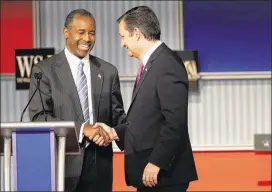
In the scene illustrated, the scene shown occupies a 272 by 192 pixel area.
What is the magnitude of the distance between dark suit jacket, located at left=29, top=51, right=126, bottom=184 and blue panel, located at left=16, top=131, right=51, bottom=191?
0.84 meters

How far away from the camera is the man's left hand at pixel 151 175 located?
2.89 metres

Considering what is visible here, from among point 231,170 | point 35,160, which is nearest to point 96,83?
point 35,160

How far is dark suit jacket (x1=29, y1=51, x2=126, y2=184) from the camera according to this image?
3.48 m

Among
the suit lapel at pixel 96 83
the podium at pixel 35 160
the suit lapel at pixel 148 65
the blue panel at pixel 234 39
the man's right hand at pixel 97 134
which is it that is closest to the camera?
the podium at pixel 35 160

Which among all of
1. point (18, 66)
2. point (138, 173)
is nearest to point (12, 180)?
point (138, 173)

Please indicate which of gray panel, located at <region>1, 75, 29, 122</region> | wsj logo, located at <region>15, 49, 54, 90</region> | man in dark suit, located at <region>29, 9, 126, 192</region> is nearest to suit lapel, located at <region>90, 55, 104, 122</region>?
man in dark suit, located at <region>29, 9, 126, 192</region>

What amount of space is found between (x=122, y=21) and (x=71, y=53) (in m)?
0.66

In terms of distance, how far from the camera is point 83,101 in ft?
11.7

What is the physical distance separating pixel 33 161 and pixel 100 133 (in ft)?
2.77

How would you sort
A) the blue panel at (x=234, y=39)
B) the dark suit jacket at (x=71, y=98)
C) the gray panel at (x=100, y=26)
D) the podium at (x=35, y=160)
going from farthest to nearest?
the gray panel at (x=100, y=26), the blue panel at (x=234, y=39), the dark suit jacket at (x=71, y=98), the podium at (x=35, y=160)

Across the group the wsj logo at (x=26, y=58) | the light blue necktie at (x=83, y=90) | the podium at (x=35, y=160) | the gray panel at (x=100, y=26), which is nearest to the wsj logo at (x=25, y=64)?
the wsj logo at (x=26, y=58)

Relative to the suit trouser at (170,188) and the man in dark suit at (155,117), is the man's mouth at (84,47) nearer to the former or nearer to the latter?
the man in dark suit at (155,117)

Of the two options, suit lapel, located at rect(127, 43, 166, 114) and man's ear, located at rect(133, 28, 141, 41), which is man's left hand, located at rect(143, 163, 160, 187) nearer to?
suit lapel, located at rect(127, 43, 166, 114)

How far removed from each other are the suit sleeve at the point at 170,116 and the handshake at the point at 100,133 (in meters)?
0.54
